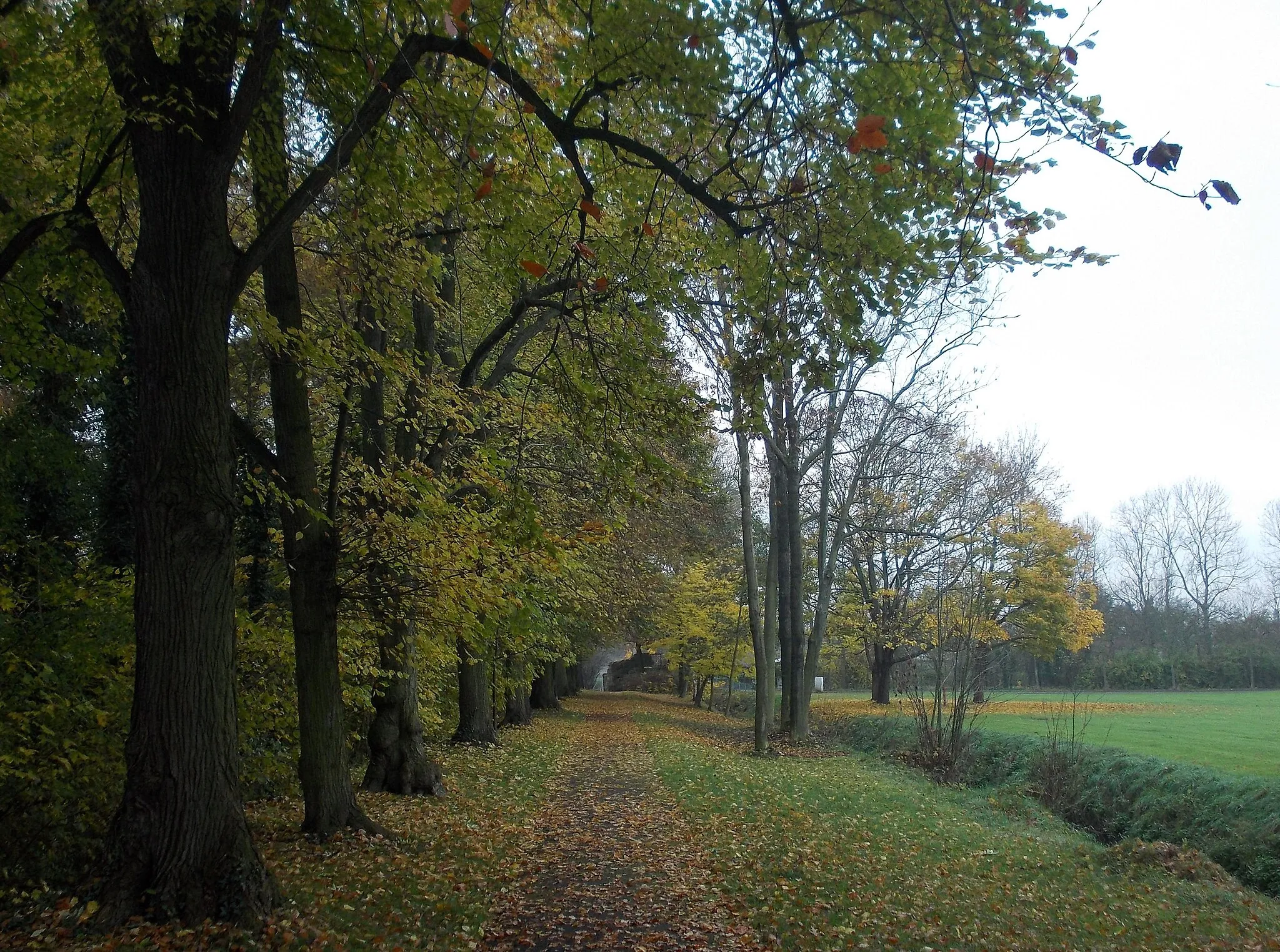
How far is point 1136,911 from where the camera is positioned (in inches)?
264

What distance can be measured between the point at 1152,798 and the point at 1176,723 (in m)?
9.81

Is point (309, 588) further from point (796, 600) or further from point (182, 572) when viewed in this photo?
point (796, 600)

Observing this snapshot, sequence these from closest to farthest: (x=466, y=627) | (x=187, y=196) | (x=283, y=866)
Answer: (x=187, y=196) < (x=283, y=866) < (x=466, y=627)

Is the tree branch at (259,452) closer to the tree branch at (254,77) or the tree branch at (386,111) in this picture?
the tree branch at (386,111)

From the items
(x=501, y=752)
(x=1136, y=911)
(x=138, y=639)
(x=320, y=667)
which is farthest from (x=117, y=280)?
(x=501, y=752)

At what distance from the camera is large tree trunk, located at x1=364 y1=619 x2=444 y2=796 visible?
389 inches

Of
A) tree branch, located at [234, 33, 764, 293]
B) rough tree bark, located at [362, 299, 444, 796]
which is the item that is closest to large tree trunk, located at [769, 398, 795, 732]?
rough tree bark, located at [362, 299, 444, 796]

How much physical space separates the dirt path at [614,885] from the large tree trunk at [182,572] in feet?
6.43

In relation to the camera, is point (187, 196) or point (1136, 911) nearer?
point (187, 196)

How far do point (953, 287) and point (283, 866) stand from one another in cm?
659

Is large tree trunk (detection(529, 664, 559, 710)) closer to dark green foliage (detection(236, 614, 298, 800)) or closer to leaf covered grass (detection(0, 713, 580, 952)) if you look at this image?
leaf covered grass (detection(0, 713, 580, 952))

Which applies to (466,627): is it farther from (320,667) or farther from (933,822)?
(933,822)

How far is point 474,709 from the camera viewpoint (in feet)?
52.9

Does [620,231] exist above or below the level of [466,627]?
above
